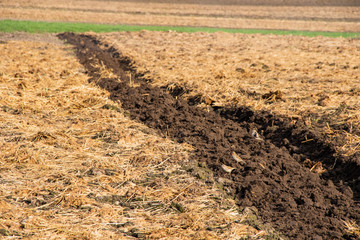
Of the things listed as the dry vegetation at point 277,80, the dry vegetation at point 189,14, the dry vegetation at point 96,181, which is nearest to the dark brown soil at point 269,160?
the dry vegetation at point 96,181

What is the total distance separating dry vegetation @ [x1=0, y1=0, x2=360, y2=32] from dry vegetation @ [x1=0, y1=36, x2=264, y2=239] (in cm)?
2944

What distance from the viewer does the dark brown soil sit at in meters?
3.58

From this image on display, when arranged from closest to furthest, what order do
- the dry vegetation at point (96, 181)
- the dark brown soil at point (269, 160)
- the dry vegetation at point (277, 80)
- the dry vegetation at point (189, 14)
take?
the dry vegetation at point (96, 181) → the dark brown soil at point (269, 160) → the dry vegetation at point (277, 80) → the dry vegetation at point (189, 14)

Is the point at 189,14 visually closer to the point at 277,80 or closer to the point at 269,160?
the point at 277,80

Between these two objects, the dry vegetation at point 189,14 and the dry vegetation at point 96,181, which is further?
the dry vegetation at point 189,14

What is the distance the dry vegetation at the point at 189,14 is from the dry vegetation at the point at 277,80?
74.0 feet

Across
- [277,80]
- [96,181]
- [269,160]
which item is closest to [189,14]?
[277,80]

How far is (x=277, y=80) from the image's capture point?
852 cm

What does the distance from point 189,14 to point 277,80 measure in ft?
123

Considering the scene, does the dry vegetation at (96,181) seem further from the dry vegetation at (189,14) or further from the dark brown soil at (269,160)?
the dry vegetation at (189,14)

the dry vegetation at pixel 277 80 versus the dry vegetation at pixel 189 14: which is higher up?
the dry vegetation at pixel 189 14

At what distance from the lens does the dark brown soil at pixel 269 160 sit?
358 centimetres

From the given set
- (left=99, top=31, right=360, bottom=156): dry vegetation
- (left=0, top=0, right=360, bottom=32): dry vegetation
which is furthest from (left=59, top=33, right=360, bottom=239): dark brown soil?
(left=0, top=0, right=360, bottom=32): dry vegetation

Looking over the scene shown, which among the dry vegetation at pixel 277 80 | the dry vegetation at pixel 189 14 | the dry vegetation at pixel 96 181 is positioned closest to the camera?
the dry vegetation at pixel 96 181
